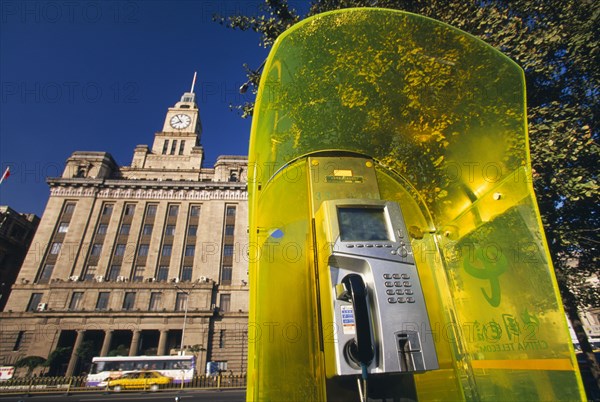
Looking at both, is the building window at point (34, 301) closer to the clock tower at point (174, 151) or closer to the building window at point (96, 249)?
the building window at point (96, 249)

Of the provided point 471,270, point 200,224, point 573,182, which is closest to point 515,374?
point 471,270

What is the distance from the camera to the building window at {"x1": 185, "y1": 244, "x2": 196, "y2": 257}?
108 feet

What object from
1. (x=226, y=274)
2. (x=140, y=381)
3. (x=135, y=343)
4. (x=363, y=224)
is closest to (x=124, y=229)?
(x=135, y=343)

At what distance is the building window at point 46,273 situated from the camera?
2962 cm

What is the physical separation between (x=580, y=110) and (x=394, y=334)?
6973mm

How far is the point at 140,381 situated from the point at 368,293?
23.8 meters

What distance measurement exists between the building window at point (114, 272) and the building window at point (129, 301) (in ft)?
10.6

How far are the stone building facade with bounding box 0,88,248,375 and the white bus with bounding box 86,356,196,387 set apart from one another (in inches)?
228

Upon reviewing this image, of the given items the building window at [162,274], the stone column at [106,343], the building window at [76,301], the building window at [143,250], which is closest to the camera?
the stone column at [106,343]

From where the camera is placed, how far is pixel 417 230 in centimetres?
244

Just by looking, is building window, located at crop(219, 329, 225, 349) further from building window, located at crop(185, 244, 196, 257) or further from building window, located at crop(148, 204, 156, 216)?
building window, located at crop(148, 204, 156, 216)

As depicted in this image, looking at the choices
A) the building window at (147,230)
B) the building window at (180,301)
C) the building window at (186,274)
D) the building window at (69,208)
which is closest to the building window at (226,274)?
the building window at (186,274)

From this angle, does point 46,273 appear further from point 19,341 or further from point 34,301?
point 19,341

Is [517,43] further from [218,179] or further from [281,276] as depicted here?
[218,179]
